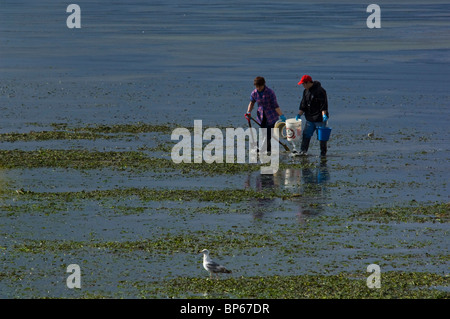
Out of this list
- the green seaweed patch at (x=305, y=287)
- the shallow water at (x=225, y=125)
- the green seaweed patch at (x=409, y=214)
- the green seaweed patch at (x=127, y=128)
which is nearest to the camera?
the green seaweed patch at (x=305, y=287)

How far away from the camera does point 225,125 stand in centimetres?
2422

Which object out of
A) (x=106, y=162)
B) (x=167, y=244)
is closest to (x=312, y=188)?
(x=167, y=244)

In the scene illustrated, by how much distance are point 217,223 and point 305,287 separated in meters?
3.50

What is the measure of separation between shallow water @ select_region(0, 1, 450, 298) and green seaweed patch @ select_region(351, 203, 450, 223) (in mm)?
250

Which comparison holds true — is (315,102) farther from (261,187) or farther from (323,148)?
(261,187)

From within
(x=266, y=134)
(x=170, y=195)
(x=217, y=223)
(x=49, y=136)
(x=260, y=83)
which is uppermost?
(x=260, y=83)

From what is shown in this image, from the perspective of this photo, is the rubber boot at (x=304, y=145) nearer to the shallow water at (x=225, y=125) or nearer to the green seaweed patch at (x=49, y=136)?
the shallow water at (x=225, y=125)

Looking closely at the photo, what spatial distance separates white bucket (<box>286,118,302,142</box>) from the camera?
2031 cm

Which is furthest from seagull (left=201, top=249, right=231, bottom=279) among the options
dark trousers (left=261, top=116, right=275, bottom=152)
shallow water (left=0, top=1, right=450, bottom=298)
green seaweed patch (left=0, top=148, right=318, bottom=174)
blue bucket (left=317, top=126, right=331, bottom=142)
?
dark trousers (left=261, top=116, right=275, bottom=152)

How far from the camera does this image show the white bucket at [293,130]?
20312 millimetres

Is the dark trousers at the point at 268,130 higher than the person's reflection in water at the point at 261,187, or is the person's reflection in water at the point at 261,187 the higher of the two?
the dark trousers at the point at 268,130

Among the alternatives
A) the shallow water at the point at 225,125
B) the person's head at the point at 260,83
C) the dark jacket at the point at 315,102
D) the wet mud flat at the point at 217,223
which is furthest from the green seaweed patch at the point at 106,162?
the person's head at the point at 260,83

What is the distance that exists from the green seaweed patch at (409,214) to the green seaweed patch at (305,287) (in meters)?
3.04
